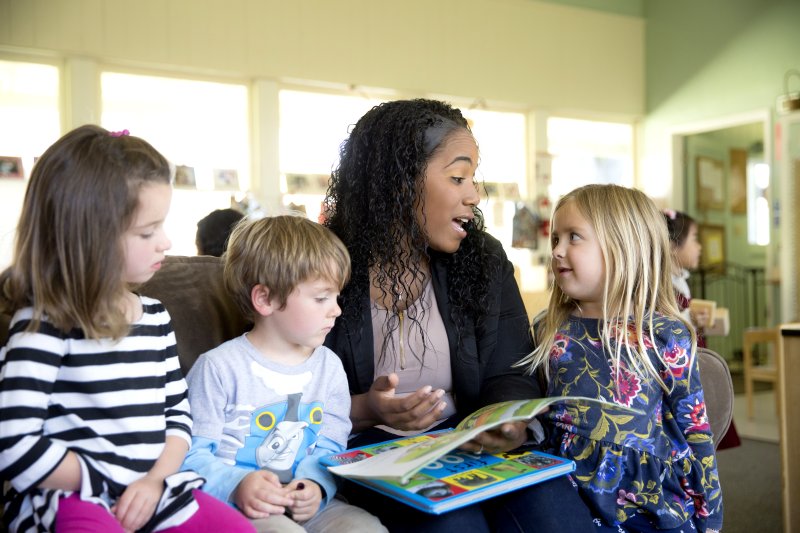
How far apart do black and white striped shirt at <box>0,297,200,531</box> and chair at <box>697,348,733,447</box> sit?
1.23m

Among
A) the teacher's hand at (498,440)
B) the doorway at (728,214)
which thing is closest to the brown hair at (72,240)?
the teacher's hand at (498,440)

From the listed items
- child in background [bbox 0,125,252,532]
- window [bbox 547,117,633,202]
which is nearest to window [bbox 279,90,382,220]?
window [bbox 547,117,633,202]

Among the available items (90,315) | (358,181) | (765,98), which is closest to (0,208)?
(358,181)

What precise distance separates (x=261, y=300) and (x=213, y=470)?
34 centimetres

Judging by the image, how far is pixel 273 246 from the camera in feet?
4.70

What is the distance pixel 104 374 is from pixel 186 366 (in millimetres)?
355

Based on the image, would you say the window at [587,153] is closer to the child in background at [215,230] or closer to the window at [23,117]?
the window at [23,117]

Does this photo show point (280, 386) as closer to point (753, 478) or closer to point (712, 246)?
point (753, 478)

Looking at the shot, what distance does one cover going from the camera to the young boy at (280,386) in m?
1.29

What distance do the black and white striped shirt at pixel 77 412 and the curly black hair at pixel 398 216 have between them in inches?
22.6

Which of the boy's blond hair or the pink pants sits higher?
the boy's blond hair

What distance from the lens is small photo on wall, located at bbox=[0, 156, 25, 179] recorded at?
14.7 ft

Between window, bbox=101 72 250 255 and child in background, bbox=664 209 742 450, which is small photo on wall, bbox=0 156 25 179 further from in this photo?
child in background, bbox=664 209 742 450

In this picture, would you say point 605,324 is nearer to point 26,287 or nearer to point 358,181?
point 358,181
